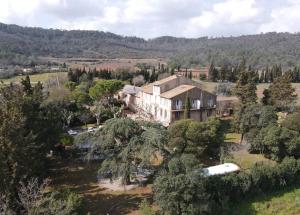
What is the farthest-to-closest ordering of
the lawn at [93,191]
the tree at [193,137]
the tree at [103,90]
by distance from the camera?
the tree at [103,90] < the tree at [193,137] < the lawn at [93,191]

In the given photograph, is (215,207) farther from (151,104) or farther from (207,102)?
(151,104)

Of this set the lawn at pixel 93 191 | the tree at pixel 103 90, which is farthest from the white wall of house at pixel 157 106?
the lawn at pixel 93 191

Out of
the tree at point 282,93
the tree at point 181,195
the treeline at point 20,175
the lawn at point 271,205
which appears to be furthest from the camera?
the tree at point 282,93

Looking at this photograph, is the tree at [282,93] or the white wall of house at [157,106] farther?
the tree at [282,93]

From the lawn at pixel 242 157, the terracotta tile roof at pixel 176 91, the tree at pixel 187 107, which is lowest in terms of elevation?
the lawn at pixel 242 157

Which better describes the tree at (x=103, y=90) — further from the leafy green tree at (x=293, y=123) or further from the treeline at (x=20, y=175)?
the treeline at (x=20, y=175)

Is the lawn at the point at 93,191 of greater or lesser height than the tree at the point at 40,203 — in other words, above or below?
below

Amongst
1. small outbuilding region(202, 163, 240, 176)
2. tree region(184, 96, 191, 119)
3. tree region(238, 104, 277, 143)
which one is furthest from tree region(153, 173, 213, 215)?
tree region(184, 96, 191, 119)
